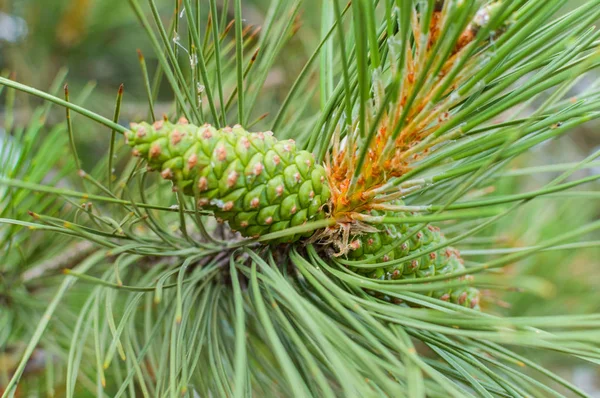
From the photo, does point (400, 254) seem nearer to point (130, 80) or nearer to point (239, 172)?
point (239, 172)

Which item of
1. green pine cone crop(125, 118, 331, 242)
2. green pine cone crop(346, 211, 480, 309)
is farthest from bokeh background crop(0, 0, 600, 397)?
green pine cone crop(125, 118, 331, 242)

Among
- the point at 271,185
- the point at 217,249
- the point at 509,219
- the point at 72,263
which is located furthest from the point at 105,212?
the point at 509,219

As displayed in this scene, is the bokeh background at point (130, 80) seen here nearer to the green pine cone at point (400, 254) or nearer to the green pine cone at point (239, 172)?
the green pine cone at point (400, 254)

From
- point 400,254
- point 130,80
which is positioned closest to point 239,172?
point 400,254

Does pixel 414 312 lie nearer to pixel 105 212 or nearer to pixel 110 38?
pixel 105 212

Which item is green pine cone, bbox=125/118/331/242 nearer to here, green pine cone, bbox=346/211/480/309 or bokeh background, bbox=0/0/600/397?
green pine cone, bbox=346/211/480/309

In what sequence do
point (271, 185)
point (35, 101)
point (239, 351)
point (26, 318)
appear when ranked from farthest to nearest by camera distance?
point (35, 101) → point (26, 318) → point (271, 185) → point (239, 351)
